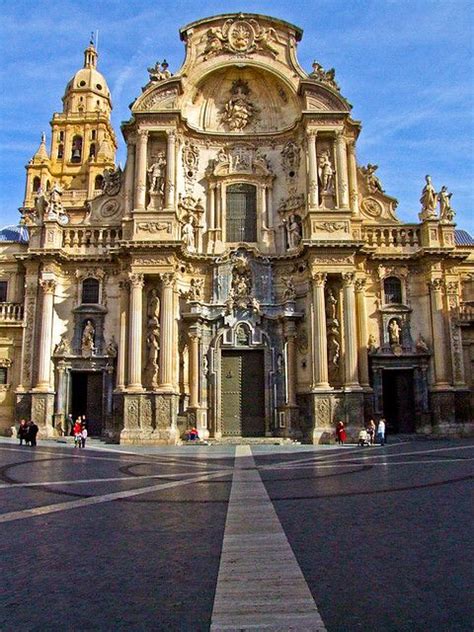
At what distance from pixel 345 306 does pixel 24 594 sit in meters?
26.9

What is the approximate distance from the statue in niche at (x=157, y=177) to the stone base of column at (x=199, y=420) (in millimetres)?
12265

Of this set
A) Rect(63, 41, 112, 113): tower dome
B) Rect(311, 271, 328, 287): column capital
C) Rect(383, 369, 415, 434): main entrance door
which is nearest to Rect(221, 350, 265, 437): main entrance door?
Rect(311, 271, 328, 287): column capital

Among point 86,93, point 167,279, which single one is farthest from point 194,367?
point 86,93

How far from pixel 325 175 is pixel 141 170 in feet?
34.8

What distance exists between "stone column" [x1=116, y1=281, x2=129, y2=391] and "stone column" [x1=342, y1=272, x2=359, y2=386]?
38.6ft

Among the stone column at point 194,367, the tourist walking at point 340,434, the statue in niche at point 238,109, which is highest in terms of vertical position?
the statue in niche at point 238,109

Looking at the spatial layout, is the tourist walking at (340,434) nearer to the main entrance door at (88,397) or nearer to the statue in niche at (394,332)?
the statue in niche at (394,332)

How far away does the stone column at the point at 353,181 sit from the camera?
1324 inches

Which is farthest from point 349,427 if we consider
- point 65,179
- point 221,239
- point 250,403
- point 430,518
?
point 65,179

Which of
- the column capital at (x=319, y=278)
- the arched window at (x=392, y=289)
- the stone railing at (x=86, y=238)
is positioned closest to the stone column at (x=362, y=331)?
the arched window at (x=392, y=289)

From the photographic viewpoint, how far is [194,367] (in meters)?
32.0

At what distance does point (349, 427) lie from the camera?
96.7 ft

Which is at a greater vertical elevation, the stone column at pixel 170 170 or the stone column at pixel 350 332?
the stone column at pixel 170 170

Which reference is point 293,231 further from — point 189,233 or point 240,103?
point 240,103
